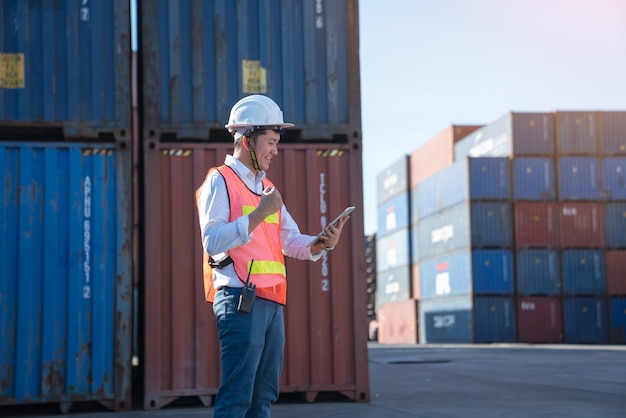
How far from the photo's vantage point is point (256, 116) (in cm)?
443

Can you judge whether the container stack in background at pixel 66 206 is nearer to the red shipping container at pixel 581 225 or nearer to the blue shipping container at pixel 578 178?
the blue shipping container at pixel 578 178

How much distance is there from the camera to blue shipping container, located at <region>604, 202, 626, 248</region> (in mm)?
38094

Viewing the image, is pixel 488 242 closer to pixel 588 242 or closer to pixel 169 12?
pixel 588 242

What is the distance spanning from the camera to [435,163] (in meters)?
45.7

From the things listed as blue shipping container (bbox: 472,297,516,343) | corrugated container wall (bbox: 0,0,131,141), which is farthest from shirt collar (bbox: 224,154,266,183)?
blue shipping container (bbox: 472,297,516,343)

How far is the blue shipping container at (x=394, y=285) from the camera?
49.5 m

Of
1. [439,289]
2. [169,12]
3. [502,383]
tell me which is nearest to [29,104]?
[169,12]

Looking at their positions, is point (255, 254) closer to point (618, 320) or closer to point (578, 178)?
point (578, 178)

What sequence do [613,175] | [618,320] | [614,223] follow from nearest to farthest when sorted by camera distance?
[613,175] → [614,223] → [618,320]

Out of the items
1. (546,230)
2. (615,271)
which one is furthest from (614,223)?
(546,230)

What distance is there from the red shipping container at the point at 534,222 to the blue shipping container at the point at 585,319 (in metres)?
2.88

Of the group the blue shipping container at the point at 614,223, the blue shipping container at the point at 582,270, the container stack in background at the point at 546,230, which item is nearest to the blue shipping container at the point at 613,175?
the container stack in background at the point at 546,230

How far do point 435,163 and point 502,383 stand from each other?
3346cm

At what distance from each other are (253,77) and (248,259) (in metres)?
6.21
